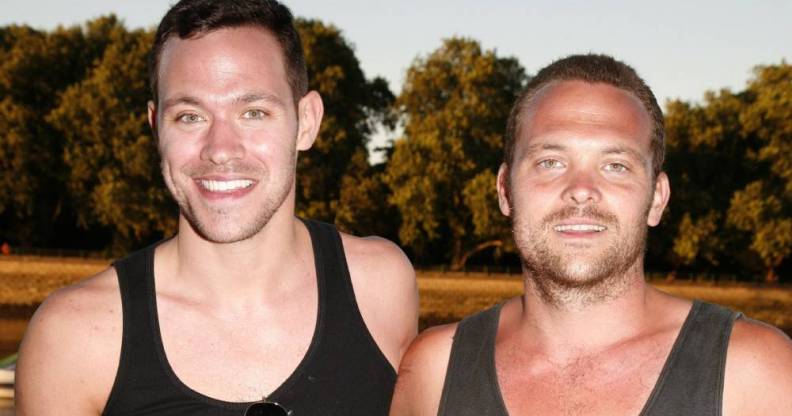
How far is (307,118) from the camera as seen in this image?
4141mm

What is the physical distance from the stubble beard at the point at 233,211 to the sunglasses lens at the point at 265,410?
60 centimetres

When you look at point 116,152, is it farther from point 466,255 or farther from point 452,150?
point 466,255

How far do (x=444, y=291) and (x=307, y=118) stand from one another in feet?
105

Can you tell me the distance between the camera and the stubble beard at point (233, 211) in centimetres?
384

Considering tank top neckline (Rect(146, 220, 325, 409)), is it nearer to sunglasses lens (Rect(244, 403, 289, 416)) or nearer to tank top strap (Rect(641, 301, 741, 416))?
sunglasses lens (Rect(244, 403, 289, 416))

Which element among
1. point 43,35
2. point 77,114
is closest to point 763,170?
point 77,114

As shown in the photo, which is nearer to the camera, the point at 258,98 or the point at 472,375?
the point at 472,375

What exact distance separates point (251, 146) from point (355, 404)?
994 mm

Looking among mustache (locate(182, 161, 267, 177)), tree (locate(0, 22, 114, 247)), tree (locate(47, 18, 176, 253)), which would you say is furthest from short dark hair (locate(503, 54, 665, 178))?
tree (locate(0, 22, 114, 247))

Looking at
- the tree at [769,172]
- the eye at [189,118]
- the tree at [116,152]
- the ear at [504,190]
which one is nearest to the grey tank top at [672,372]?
the ear at [504,190]

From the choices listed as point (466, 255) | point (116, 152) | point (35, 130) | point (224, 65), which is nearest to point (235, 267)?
point (224, 65)

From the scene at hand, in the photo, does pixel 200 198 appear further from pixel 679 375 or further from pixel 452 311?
pixel 452 311

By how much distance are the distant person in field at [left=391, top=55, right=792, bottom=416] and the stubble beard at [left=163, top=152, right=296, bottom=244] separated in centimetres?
73

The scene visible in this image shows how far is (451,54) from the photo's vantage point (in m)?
40.2
